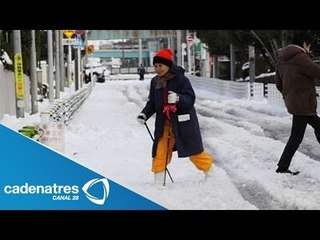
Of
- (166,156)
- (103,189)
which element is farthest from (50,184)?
(166,156)

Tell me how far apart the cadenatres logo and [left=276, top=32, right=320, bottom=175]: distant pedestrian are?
2642 millimetres

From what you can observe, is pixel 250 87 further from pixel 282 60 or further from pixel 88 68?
pixel 88 68

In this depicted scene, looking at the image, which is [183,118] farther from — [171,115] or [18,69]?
[18,69]

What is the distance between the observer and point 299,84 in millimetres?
7520

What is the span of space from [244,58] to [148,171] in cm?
2377

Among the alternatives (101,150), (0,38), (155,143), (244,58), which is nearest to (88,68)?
(244,58)

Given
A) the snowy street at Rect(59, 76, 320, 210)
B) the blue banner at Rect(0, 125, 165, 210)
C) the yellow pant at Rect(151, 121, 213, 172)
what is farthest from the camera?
the yellow pant at Rect(151, 121, 213, 172)

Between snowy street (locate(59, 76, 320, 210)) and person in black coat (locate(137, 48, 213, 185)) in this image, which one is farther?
person in black coat (locate(137, 48, 213, 185))

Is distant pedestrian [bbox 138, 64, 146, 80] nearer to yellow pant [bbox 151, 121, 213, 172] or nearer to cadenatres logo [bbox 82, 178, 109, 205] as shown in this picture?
yellow pant [bbox 151, 121, 213, 172]

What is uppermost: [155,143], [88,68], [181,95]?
[181,95]

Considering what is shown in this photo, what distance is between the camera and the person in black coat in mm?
6926

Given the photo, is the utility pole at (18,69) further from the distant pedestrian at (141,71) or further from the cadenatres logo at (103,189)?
the distant pedestrian at (141,71)

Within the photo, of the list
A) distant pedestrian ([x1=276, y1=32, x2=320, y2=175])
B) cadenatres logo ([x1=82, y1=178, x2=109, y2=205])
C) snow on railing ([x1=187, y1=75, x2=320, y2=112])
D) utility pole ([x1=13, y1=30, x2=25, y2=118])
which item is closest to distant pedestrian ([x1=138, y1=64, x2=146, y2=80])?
snow on railing ([x1=187, y1=75, x2=320, y2=112])

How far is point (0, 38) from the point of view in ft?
46.5
